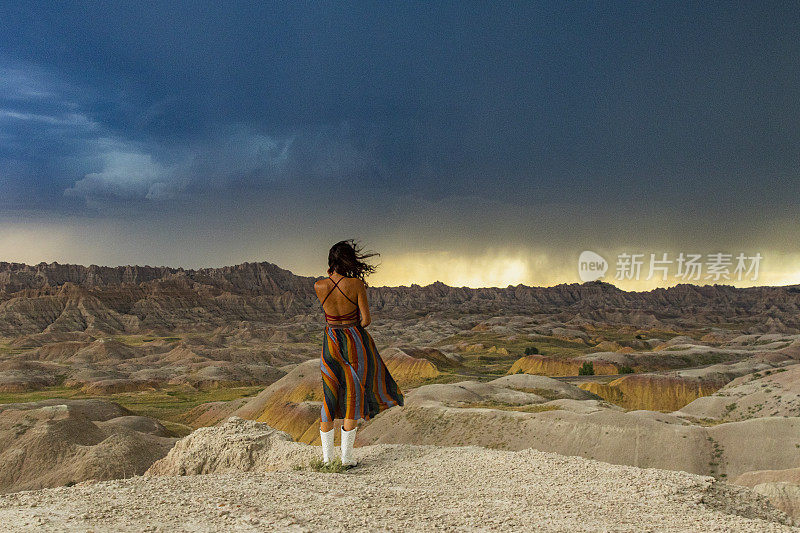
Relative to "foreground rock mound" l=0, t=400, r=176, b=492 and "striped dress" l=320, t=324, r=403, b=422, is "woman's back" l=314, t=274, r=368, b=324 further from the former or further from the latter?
"foreground rock mound" l=0, t=400, r=176, b=492

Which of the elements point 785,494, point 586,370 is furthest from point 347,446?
point 586,370

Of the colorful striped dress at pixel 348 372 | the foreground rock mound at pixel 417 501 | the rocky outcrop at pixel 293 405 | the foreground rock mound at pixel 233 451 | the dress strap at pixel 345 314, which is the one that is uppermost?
the dress strap at pixel 345 314

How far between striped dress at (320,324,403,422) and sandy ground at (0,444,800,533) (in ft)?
3.93

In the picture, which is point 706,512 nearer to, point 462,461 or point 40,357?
point 462,461

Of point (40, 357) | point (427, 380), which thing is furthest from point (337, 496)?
point (40, 357)

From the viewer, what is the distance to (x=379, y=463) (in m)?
11.8

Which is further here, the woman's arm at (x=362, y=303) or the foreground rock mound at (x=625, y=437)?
the foreground rock mound at (x=625, y=437)

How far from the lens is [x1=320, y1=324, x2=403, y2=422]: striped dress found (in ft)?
34.3

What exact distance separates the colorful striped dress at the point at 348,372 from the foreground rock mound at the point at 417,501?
1196mm

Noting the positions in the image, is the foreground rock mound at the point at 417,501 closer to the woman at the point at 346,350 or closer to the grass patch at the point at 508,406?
the woman at the point at 346,350

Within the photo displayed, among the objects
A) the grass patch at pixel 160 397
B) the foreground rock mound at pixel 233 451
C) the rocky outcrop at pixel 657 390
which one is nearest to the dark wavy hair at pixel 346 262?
the foreground rock mound at pixel 233 451

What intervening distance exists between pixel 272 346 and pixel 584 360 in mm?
102868

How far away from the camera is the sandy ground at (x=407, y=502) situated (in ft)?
22.1

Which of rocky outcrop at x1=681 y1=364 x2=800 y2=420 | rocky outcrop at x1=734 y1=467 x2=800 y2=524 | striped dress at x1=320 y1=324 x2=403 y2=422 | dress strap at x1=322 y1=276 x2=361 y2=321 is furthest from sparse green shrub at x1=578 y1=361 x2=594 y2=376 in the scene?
dress strap at x1=322 y1=276 x2=361 y2=321
